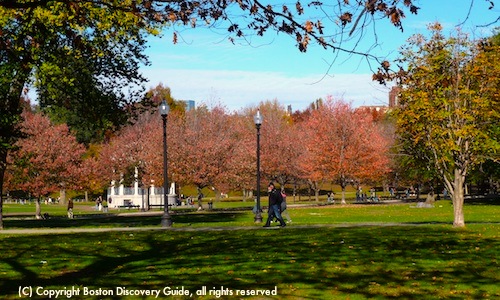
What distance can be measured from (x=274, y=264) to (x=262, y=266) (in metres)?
0.35

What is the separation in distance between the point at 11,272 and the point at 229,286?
4.50 meters

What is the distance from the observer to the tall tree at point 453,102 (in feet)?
86.5

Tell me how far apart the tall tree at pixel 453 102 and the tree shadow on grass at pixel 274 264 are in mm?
5699

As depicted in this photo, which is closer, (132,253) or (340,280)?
(340,280)

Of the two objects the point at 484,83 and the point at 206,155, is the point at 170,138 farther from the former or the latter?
the point at 484,83

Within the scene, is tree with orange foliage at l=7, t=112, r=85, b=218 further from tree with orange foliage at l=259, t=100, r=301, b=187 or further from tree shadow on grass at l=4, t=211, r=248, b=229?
tree with orange foliage at l=259, t=100, r=301, b=187

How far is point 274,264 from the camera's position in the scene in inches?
570

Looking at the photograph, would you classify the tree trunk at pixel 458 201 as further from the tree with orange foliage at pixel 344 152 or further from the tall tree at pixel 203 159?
the tree with orange foliage at pixel 344 152

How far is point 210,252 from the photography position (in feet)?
55.9

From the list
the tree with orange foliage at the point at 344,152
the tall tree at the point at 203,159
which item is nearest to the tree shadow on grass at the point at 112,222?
the tall tree at the point at 203,159

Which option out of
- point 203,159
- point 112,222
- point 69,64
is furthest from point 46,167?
point 69,64

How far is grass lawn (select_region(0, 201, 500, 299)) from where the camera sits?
1158cm

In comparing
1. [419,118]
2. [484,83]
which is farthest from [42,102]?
[484,83]

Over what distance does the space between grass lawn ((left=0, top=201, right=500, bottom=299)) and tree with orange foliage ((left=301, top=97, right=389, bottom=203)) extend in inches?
1734
